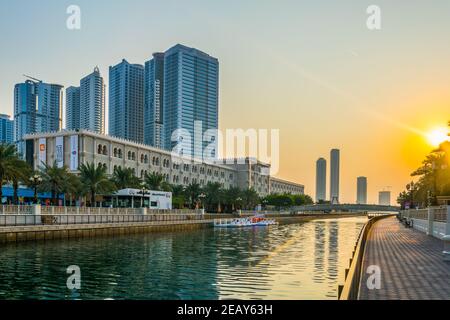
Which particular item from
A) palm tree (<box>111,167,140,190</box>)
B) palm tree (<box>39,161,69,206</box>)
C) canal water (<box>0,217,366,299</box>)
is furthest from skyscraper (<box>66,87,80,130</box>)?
canal water (<box>0,217,366,299</box>)

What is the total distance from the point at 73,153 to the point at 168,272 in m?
72.1

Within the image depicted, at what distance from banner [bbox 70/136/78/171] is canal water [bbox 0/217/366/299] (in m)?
52.9

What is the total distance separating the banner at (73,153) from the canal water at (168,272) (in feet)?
→ 173

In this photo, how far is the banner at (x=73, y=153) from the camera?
3656 inches

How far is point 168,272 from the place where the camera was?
27078mm

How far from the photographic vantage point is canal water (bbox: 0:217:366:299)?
20.5 meters

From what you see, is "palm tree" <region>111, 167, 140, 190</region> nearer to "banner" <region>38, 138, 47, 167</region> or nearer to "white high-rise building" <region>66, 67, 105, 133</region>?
"banner" <region>38, 138, 47, 167</region>

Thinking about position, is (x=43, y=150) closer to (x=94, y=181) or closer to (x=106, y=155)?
(x=106, y=155)

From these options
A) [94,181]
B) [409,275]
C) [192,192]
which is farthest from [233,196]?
[409,275]

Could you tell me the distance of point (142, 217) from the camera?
217 ft

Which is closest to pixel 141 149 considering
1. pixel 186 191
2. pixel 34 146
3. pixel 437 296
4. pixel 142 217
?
pixel 186 191

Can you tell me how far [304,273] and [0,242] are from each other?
88.7ft

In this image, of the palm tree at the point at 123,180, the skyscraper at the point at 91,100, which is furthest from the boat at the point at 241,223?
the skyscraper at the point at 91,100

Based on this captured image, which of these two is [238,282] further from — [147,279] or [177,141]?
[177,141]
